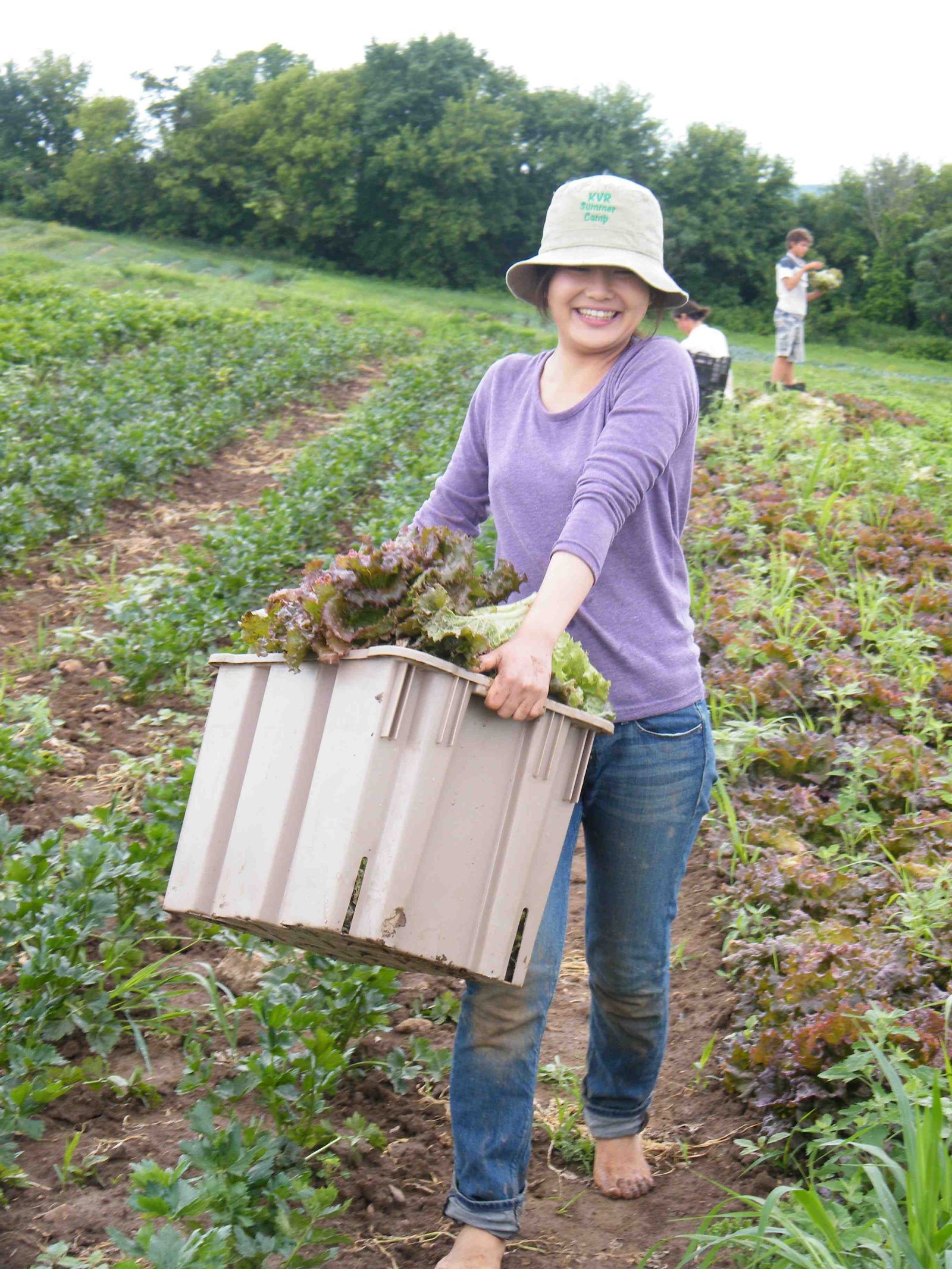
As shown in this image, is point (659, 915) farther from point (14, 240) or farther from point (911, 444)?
point (14, 240)

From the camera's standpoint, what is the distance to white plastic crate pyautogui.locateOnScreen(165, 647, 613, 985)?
1848mm

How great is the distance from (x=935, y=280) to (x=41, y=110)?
3281 centimetres

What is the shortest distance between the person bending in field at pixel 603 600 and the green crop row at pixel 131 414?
15.4 feet

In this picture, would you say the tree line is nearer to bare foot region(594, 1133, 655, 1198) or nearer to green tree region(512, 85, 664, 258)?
green tree region(512, 85, 664, 258)

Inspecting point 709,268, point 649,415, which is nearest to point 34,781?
point 649,415

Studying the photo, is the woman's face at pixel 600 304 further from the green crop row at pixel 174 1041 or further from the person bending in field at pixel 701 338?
the person bending in field at pixel 701 338

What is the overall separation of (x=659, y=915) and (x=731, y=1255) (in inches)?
26.5

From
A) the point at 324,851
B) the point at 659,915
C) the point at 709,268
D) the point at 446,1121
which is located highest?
the point at 709,268

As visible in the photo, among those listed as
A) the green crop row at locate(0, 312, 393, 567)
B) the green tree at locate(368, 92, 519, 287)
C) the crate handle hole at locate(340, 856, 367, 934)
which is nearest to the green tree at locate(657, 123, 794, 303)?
the green tree at locate(368, 92, 519, 287)

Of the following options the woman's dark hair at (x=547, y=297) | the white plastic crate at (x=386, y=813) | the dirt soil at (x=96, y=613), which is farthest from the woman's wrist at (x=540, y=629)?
the dirt soil at (x=96, y=613)

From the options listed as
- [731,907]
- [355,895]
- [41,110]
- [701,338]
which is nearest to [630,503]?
[355,895]

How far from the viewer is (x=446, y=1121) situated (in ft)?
9.61

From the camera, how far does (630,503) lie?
2146mm

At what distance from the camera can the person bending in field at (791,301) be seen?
12711 millimetres
